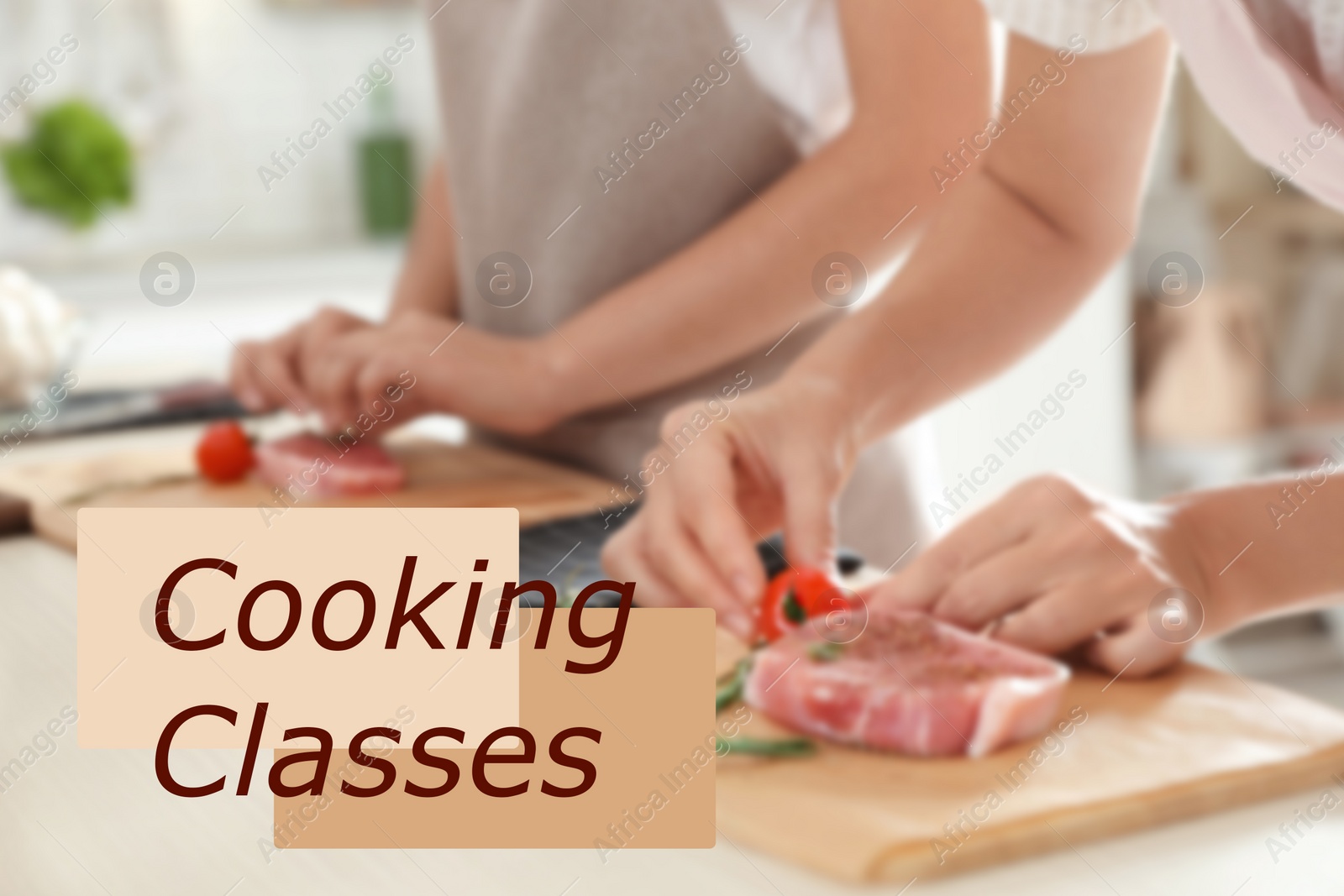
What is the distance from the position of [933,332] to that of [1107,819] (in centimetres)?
49

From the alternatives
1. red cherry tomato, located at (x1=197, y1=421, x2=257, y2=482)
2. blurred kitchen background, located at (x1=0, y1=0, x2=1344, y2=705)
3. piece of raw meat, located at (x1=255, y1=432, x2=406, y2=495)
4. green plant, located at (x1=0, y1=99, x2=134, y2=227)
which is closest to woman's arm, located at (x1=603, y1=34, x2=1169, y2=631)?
piece of raw meat, located at (x1=255, y1=432, x2=406, y2=495)

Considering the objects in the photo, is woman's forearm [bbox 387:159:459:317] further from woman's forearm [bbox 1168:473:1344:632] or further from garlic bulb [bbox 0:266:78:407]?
woman's forearm [bbox 1168:473:1344:632]

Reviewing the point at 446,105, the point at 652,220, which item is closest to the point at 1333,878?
the point at 652,220

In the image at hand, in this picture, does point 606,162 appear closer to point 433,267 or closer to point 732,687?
point 433,267

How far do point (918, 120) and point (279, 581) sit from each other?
596 mm

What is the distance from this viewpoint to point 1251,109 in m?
0.80

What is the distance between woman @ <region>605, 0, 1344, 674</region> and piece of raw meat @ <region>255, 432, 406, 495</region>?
1.29 ft

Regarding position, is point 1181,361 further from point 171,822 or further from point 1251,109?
point 171,822

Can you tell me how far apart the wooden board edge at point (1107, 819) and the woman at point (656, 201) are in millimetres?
→ 565

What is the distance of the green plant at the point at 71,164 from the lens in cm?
299

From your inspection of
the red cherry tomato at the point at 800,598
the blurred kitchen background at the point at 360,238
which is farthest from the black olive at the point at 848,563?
the blurred kitchen background at the point at 360,238

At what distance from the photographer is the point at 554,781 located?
2.11 feet

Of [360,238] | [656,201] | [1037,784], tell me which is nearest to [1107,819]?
[1037,784]

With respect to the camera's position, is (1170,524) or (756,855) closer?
(756,855)
